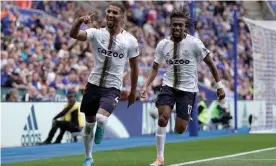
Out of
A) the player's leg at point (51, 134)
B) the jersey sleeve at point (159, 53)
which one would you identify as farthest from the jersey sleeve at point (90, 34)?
the player's leg at point (51, 134)

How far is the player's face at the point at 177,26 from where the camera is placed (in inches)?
480

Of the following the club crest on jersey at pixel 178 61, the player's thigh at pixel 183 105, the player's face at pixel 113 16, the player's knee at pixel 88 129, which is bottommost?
the player's knee at pixel 88 129

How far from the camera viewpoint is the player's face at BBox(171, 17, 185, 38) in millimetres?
12195

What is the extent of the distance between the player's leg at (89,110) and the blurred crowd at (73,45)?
3915 mm

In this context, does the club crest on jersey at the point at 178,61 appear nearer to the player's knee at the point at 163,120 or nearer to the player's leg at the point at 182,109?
the player's leg at the point at 182,109

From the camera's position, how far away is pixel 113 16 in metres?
11.0

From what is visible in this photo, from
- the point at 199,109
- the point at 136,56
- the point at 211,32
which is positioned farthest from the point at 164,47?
the point at 211,32

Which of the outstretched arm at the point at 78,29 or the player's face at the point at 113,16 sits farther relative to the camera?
the player's face at the point at 113,16

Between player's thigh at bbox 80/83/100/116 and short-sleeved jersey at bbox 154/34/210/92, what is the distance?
1.66 m

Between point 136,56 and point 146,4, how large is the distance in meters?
23.7

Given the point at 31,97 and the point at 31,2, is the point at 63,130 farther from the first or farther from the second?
the point at 31,2

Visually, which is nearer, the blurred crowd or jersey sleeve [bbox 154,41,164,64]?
jersey sleeve [bbox 154,41,164,64]

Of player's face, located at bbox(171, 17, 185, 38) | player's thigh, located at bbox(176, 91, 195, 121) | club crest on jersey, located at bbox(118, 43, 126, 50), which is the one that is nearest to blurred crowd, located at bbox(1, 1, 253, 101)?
player's face, located at bbox(171, 17, 185, 38)

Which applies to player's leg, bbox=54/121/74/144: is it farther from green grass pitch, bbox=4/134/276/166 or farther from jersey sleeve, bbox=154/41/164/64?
jersey sleeve, bbox=154/41/164/64
